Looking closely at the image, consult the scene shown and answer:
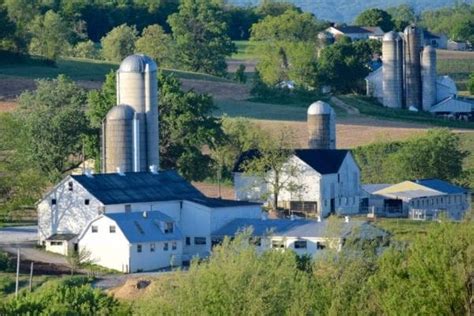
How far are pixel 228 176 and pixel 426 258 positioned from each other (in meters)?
38.2

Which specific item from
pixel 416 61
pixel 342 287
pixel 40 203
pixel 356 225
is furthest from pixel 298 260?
pixel 416 61

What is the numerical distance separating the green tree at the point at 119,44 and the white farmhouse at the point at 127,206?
70970 mm

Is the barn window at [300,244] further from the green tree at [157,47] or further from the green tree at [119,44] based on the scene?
the green tree at [119,44]

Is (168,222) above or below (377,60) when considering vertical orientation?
below

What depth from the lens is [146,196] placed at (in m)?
66.2

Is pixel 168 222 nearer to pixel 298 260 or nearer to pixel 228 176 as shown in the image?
pixel 298 260

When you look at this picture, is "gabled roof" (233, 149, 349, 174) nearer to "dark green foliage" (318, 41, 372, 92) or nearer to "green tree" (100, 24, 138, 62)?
"dark green foliage" (318, 41, 372, 92)

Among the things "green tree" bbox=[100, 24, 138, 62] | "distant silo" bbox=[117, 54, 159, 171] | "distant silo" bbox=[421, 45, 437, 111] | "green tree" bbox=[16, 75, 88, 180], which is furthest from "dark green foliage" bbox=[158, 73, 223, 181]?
"green tree" bbox=[100, 24, 138, 62]

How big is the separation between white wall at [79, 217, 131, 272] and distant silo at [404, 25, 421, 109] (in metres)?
56.9

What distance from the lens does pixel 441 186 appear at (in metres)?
79.9

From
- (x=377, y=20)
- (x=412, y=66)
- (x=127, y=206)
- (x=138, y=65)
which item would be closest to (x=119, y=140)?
(x=138, y=65)

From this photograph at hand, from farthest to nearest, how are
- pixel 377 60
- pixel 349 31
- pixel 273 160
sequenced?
pixel 349 31, pixel 377 60, pixel 273 160

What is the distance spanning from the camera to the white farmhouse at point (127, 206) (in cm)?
6562

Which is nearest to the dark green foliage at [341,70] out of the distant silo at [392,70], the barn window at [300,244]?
the distant silo at [392,70]
